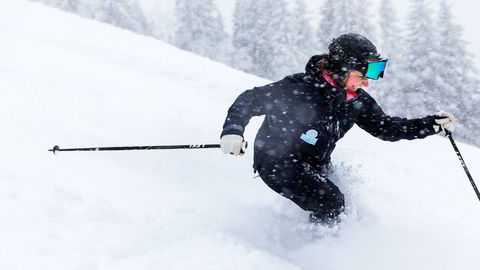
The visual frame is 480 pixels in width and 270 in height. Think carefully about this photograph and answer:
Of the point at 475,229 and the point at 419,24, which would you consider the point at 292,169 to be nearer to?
the point at 475,229

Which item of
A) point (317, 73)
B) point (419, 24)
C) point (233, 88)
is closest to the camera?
point (317, 73)

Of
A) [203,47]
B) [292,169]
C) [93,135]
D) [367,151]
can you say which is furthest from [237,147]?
[203,47]

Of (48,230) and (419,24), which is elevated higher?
(419,24)

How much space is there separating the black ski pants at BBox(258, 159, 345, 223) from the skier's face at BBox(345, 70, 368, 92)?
0.81 meters

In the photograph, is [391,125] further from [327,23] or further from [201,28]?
[201,28]

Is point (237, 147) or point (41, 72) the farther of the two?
point (41, 72)

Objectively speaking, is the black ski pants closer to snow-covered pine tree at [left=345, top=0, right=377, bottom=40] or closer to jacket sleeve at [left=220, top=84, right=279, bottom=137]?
jacket sleeve at [left=220, top=84, right=279, bottom=137]

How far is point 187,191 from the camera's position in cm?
520

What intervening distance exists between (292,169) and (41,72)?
540 centimetres

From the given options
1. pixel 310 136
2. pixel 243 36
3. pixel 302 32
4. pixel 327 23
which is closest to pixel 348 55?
pixel 310 136

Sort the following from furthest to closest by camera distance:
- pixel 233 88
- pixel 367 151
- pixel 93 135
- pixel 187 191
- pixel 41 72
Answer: pixel 233 88
pixel 41 72
pixel 367 151
pixel 93 135
pixel 187 191

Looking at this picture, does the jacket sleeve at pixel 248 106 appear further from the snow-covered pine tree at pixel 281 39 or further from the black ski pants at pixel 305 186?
the snow-covered pine tree at pixel 281 39

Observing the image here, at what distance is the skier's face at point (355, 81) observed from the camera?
13.8 feet

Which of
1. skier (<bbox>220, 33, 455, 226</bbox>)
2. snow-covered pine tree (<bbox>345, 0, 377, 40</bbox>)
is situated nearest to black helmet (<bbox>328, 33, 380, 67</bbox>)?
skier (<bbox>220, 33, 455, 226</bbox>)
